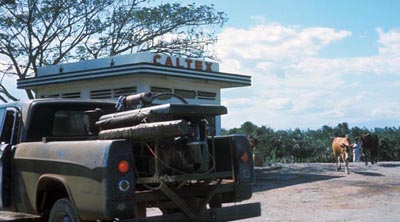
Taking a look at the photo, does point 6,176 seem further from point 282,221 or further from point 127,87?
point 127,87

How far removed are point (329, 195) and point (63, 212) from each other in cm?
1001

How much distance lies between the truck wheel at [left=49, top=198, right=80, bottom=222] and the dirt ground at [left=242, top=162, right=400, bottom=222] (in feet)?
16.6

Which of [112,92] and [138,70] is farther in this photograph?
[112,92]

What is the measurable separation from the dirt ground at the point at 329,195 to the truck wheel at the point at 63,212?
16.6 feet

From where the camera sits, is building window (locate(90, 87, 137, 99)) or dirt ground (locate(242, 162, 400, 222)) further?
building window (locate(90, 87, 137, 99))

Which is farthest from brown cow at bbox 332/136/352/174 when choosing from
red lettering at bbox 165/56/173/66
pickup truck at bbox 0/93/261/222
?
pickup truck at bbox 0/93/261/222

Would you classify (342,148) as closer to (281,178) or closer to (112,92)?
(281,178)

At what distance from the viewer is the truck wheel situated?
Result: 6633 millimetres

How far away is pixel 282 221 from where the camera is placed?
35.8 ft

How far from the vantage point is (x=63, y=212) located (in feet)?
22.4

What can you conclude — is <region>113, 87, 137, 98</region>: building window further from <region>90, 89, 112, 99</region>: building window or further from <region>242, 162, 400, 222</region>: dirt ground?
<region>242, 162, 400, 222</region>: dirt ground

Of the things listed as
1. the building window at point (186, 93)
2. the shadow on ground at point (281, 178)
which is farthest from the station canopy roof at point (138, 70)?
the shadow on ground at point (281, 178)

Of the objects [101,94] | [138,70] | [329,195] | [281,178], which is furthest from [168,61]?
[329,195]

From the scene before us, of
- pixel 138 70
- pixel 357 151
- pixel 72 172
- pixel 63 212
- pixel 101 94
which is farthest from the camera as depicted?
pixel 357 151
